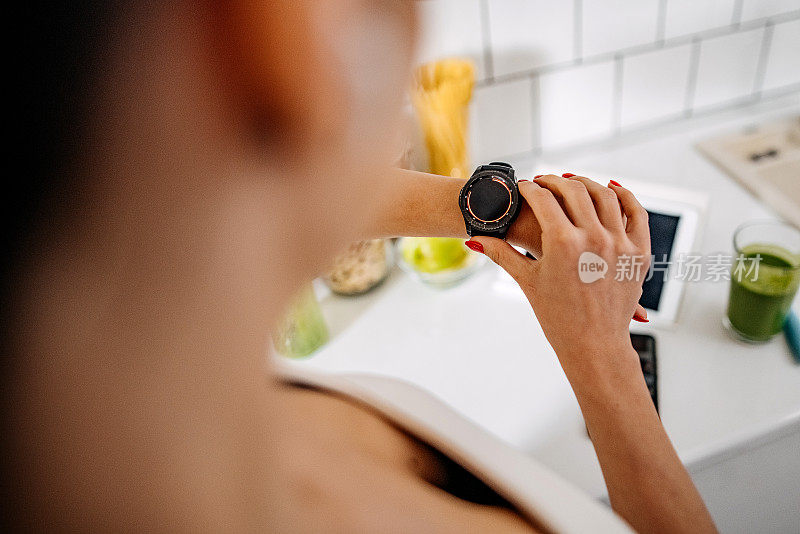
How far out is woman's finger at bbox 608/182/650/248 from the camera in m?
0.42

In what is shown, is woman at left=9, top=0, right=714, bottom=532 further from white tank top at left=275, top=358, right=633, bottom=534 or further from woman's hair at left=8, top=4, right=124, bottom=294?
white tank top at left=275, top=358, right=633, bottom=534

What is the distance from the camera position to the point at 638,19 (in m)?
0.93

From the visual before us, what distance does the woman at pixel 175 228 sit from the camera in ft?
0.49

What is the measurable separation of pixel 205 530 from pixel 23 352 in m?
0.10

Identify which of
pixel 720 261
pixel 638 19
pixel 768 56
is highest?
pixel 638 19

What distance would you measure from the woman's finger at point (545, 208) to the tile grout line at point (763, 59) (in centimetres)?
86

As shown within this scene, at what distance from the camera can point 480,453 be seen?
45cm

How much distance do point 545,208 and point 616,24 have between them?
652 mm

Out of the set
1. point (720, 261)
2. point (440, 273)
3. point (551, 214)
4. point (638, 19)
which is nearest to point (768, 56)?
point (638, 19)

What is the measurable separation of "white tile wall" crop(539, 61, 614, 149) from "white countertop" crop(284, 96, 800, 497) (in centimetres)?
9

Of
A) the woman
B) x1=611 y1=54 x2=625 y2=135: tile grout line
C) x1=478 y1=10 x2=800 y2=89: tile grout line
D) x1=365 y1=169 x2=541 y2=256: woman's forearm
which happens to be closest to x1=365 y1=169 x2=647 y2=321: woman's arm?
x1=365 y1=169 x2=541 y2=256: woman's forearm

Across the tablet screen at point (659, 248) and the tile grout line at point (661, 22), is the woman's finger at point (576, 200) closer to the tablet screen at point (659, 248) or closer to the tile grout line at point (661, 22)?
the tablet screen at point (659, 248)

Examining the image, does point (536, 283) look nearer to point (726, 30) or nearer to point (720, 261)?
point (720, 261)

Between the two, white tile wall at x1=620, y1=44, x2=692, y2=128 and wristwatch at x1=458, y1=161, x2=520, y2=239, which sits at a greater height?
wristwatch at x1=458, y1=161, x2=520, y2=239
